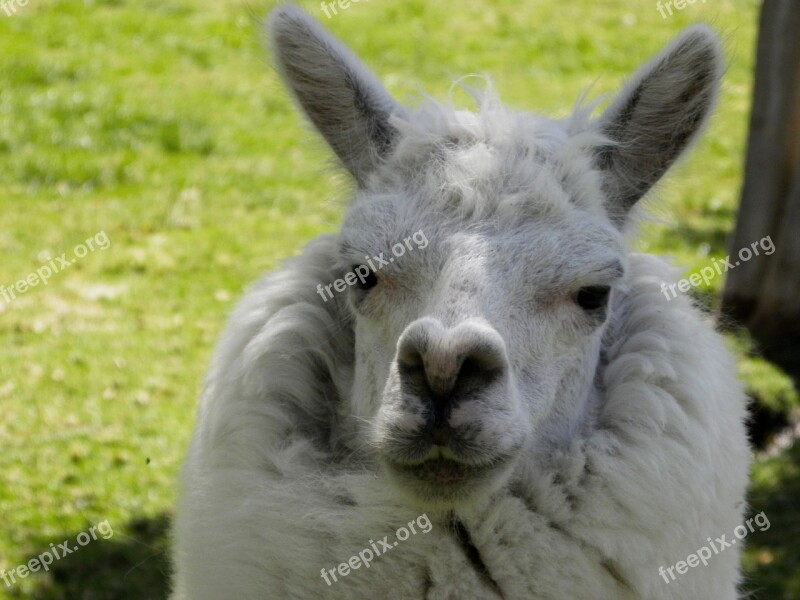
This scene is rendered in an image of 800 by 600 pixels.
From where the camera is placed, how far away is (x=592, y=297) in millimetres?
3619

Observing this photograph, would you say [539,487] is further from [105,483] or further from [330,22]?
[330,22]

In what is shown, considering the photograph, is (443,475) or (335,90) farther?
(335,90)

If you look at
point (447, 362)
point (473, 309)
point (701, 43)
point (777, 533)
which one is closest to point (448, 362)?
point (447, 362)

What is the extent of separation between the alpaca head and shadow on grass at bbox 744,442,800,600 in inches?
134

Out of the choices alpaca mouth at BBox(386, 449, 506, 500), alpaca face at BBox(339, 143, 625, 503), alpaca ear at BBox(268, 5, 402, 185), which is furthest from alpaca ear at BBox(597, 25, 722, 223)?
alpaca mouth at BBox(386, 449, 506, 500)

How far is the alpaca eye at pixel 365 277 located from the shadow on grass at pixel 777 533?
388 cm

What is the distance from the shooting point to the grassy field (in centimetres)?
658

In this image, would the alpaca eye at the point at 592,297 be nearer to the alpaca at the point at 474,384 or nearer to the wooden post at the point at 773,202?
the alpaca at the point at 474,384

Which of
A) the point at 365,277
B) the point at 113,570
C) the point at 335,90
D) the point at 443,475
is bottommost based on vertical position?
the point at 113,570

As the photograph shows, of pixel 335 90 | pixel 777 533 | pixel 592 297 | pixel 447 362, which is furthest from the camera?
pixel 777 533

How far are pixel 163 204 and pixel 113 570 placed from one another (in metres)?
5.31

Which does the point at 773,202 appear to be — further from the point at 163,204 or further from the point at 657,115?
the point at 657,115

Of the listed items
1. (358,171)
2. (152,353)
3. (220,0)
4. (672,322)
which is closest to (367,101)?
(358,171)

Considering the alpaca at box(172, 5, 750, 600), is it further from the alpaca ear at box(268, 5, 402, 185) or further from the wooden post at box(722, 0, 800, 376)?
the wooden post at box(722, 0, 800, 376)
